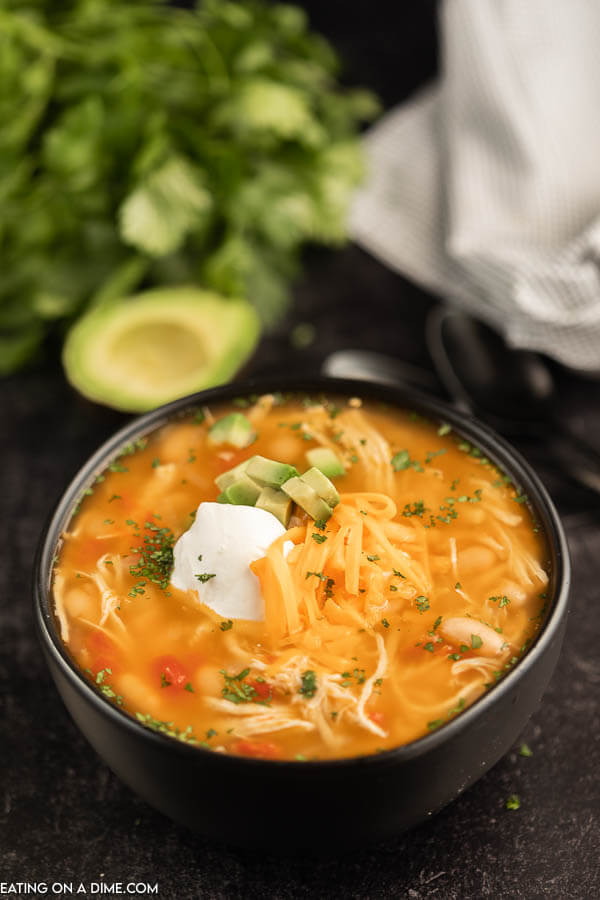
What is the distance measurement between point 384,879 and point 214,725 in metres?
0.63

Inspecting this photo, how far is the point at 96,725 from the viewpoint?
2189 millimetres

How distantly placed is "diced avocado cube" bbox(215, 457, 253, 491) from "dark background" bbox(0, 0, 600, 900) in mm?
538

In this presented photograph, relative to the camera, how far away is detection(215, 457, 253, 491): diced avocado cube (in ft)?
8.38

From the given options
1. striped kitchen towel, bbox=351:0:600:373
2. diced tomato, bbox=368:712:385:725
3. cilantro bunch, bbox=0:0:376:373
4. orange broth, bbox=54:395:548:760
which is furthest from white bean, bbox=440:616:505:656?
cilantro bunch, bbox=0:0:376:373

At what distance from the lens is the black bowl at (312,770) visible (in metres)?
2.02

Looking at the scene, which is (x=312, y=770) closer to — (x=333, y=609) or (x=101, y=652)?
(x=333, y=609)

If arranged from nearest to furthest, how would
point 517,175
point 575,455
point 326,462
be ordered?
point 326,462
point 575,455
point 517,175

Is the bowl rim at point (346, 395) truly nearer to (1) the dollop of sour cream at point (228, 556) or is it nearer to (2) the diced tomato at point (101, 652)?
(2) the diced tomato at point (101, 652)

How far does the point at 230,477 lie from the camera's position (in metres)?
2.57

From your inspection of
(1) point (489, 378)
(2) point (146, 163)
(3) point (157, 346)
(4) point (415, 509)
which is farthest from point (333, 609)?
(2) point (146, 163)

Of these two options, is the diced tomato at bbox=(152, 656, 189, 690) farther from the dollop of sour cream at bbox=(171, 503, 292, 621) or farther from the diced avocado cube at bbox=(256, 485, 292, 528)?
the diced avocado cube at bbox=(256, 485, 292, 528)

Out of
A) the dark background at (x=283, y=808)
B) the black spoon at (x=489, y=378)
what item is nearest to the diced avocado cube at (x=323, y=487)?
the dark background at (x=283, y=808)

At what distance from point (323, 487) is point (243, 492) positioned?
7.8 inches

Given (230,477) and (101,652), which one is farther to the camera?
(230,477)
